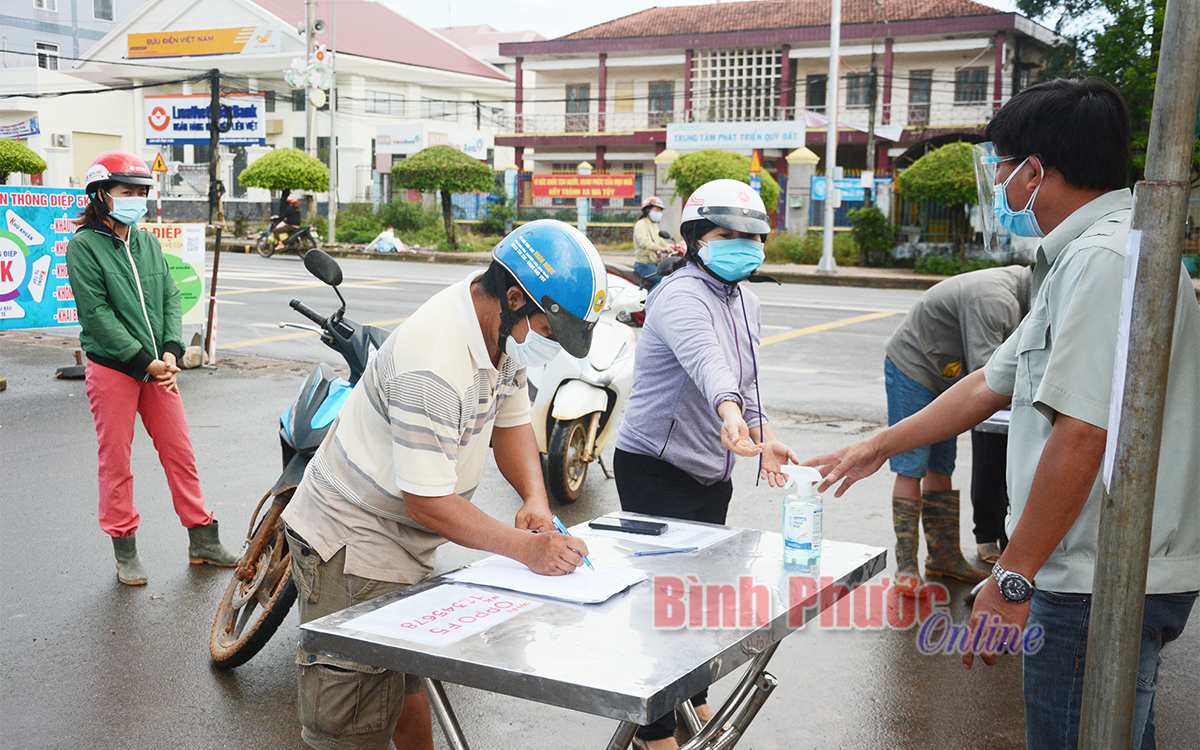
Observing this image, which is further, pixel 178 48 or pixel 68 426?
pixel 178 48

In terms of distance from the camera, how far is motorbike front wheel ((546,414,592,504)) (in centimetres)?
617

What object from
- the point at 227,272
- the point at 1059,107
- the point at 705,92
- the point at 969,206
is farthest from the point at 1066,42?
the point at 1059,107

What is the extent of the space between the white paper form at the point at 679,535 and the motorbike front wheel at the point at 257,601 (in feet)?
4.85

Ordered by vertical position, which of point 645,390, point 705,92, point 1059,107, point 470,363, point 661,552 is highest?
point 705,92

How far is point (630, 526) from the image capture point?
298 cm

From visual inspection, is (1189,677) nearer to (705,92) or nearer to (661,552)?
(661,552)

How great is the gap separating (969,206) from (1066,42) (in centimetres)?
662

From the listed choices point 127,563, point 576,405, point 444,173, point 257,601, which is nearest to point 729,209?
point 257,601

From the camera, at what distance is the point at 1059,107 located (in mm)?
2188

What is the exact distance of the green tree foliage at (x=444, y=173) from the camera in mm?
31766

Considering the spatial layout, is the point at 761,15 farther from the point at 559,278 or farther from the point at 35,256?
the point at 559,278

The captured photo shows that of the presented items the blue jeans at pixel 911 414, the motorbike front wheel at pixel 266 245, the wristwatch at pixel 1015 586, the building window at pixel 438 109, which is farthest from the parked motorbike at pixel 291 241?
the wristwatch at pixel 1015 586

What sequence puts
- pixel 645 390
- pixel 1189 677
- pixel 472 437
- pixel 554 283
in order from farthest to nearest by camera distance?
pixel 1189 677, pixel 645 390, pixel 472 437, pixel 554 283

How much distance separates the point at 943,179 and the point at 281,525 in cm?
Result: 2308
